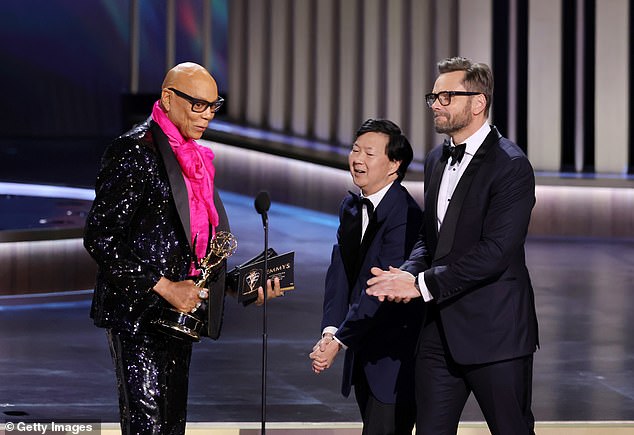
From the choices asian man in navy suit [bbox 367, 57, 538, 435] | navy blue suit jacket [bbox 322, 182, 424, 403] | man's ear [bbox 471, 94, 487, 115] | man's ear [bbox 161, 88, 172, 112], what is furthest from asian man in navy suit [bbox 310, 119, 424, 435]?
man's ear [bbox 161, 88, 172, 112]

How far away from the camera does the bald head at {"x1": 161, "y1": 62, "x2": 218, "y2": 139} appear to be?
349 centimetres

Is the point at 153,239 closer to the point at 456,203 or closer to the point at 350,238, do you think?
the point at 350,238

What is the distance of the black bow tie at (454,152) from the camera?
3.76m

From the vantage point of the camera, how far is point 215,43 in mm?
16375

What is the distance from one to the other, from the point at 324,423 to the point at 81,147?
493 inches

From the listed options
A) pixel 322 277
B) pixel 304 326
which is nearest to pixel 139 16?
pixel 322 277

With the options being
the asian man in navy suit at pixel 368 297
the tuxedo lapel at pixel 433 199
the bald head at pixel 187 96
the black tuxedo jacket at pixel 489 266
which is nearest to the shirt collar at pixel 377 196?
the asian man in navy suit at pixel 368 297

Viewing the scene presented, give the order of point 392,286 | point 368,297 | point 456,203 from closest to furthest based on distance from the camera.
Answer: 1. point 392,286
2. point 456,203
3. point 368,297

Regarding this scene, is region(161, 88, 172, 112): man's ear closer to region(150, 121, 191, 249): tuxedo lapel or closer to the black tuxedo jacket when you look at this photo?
region(150, 121, 191, 249): tuxedo lapel

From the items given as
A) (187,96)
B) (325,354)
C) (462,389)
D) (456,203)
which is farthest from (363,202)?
(187,96)

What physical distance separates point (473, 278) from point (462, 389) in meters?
0.35

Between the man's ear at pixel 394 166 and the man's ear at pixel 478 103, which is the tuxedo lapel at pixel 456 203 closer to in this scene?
the man's ear at pixel 478 103

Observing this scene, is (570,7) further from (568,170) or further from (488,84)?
(488,84)

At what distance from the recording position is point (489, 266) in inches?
143
